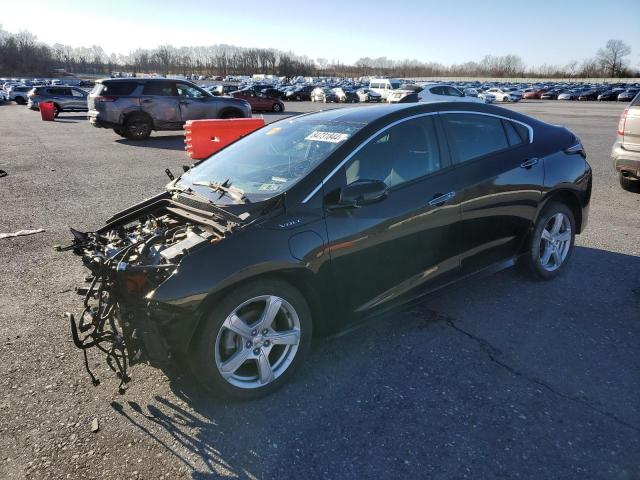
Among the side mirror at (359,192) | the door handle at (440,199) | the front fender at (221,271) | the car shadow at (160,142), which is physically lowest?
the car shadow at (160,142)

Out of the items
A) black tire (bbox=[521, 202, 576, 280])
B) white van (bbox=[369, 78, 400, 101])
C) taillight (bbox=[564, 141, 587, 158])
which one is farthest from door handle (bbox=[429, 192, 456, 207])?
white van (bbox=[369, 78, 400, 101])

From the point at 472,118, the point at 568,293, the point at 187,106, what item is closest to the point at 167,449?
the point at 472,118

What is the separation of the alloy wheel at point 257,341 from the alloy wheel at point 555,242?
8.76 ft

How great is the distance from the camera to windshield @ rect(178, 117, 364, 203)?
3309 millimetres

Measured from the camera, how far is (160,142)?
1602 cm

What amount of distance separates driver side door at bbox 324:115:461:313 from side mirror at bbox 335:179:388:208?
54 mm

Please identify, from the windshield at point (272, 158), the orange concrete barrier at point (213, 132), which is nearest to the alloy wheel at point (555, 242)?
the windshield at point (272, 158)

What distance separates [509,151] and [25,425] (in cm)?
399

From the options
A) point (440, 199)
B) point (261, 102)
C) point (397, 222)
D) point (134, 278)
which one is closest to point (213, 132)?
point (440, 199)

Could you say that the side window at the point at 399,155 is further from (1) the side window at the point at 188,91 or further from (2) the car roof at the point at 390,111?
(1) the side window at the point at 188,91

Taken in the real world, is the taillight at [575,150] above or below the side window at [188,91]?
below

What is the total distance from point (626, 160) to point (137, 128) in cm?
1391

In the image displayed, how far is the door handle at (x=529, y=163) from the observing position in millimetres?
4191

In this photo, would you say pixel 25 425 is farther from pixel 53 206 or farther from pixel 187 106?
pixel 187 106
